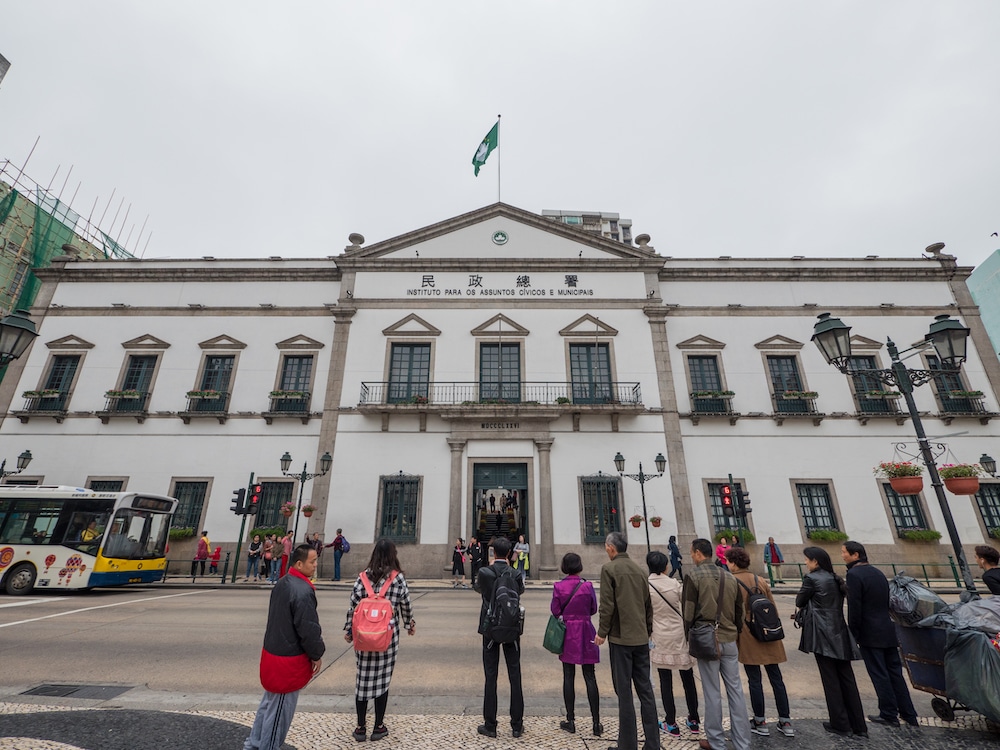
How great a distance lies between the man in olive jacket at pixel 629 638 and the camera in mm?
3979

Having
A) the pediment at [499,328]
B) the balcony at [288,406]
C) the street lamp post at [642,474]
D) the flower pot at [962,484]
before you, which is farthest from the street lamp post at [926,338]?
the balcony at [288,406]

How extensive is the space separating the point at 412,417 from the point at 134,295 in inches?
579

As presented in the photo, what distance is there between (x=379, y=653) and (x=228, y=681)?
3.07m

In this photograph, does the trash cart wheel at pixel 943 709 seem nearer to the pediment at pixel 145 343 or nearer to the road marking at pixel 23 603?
the road marking at pixel 23 603

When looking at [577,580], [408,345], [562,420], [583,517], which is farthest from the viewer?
[408,345]

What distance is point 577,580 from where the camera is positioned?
15.5ft

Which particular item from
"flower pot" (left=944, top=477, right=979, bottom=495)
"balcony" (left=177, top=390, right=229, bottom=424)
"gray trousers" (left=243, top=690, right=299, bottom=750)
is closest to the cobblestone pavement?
"gray trousers" (left=243, top=690, right=299, bottom=750)

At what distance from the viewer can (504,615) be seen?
14.6 feet

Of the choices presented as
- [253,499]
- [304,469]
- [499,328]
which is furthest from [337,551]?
[499,328]

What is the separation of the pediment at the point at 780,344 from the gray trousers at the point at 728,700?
18486mm

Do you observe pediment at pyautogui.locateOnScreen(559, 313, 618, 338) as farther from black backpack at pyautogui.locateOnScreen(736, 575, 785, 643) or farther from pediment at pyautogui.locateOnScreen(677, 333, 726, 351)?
black backpack at pyautogui.locateOnScreen(736, 575, 785, 643)

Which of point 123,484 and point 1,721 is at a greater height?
point 123,484

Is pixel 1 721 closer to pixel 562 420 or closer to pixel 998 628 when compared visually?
pixel 998 628

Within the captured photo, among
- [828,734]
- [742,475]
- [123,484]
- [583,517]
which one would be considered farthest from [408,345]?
[828,734]
